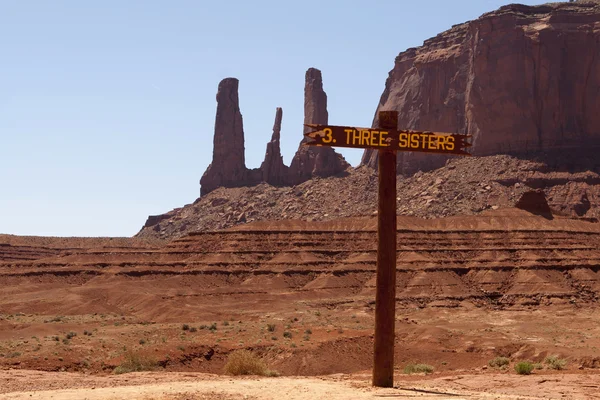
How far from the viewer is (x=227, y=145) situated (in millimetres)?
185625

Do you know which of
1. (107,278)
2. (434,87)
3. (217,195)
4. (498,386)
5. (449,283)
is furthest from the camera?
(217,195)

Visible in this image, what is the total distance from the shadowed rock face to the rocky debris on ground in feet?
18.3

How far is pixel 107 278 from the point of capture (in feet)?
340

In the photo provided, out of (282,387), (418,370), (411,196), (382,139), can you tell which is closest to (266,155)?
(411,196)

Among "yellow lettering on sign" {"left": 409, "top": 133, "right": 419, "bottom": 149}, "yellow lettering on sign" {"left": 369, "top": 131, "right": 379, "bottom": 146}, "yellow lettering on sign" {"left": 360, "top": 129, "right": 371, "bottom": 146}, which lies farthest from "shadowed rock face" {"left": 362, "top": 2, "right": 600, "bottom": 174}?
"yellow lettering on sign" {"left": 360, "top": 129, "right": 371, "bottom": 146}

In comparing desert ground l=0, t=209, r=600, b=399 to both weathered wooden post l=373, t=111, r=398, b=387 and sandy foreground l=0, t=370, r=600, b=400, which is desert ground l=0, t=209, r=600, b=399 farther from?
weathered wooden post l=373, t=111, r=398, b=387

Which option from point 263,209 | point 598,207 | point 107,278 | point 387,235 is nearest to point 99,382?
point 387,235

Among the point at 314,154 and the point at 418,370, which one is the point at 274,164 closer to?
the point at 314,154

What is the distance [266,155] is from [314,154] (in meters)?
11.2

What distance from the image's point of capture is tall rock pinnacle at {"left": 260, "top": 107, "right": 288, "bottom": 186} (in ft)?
577

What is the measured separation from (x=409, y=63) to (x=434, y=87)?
14.8m

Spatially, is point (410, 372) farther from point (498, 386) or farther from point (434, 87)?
point (434, 87)

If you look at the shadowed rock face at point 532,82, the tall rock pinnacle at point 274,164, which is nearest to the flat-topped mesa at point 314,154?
the tall rock pinnacle at point 274,164

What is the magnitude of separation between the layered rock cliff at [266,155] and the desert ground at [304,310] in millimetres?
38055
